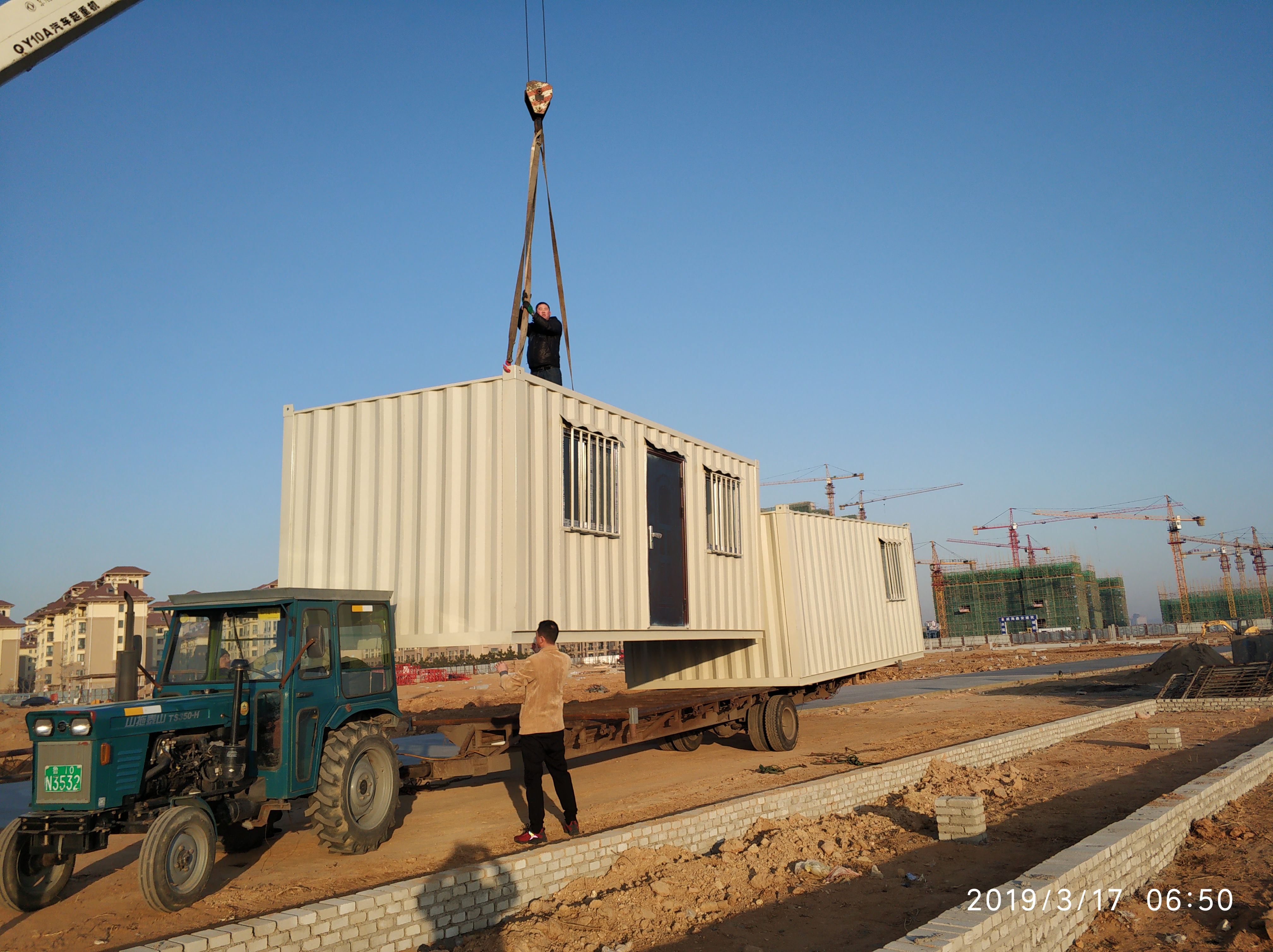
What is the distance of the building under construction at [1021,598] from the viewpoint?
89000 millimetres

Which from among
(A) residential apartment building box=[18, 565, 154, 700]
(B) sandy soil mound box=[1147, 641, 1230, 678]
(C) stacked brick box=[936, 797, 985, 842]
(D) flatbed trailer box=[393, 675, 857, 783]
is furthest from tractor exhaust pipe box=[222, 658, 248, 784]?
(B) sandy soil mound box=[1147, 641, 1230, 678]

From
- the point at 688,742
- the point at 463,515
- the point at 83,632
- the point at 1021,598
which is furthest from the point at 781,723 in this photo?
the point at 1021,598

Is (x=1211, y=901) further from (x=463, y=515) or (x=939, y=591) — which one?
(x=939, y=591)

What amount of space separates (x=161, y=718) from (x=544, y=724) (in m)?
2.75

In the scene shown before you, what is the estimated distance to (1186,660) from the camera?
23.9 m

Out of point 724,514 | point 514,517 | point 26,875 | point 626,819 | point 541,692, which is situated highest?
point 724,514

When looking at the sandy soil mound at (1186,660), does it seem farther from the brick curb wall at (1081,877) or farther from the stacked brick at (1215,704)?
the brick curb wall at (1081,877)

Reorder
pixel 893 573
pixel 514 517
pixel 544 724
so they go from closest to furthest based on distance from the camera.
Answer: pixel 544 724, pixel 514 517, pixel 893 573

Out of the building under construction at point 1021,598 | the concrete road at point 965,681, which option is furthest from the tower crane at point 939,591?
the concrete road at point 965,681

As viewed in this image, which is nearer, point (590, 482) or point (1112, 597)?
point (590, 482)

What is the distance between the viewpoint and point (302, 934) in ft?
14.5

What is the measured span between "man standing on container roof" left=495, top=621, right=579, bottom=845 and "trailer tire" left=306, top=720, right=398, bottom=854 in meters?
1.12

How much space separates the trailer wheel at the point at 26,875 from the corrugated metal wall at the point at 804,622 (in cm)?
870

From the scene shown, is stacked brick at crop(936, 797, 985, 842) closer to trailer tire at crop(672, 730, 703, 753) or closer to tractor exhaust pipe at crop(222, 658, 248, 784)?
trailer tire at crop(672, 730, 703, 753)
